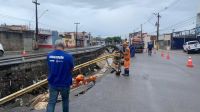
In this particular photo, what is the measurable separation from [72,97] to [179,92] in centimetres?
375

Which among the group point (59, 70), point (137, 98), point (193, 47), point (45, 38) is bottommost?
point (137, 98)

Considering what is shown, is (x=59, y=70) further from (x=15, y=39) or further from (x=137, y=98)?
(x=15, y=39)

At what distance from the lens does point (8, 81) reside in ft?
57.9

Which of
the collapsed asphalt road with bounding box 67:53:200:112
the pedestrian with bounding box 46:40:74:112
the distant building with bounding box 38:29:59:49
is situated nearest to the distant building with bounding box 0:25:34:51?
the distant building with bounding box 38:29:59:49

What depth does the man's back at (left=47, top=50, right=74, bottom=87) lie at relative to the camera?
7.71m

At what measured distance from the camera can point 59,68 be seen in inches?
305

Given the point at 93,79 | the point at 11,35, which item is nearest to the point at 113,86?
the point at 93,79

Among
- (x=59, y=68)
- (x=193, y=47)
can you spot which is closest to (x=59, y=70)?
(x=59, y=68)

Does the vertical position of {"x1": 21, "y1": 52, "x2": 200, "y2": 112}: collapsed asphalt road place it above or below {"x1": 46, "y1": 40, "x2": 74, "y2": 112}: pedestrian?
below

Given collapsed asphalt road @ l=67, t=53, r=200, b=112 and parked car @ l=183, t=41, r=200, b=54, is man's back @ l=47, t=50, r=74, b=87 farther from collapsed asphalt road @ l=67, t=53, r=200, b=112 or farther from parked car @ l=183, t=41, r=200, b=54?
parked car @ l=183, t=41, r=200, b=54

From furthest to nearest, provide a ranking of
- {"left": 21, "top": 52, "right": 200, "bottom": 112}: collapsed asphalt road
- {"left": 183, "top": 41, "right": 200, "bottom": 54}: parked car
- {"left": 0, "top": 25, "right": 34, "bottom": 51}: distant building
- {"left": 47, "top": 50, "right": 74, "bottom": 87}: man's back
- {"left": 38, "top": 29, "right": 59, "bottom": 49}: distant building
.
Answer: {"left": 38, "top": 29, "right": 59, "bottom": 49}: distant building, {"left": 0, "top": 25, "right": 34, "bottom": 51}: distant building, {"left": 183, "top": 41, "right": 200, "bottom": 54}: parked car, {"left": 21, "top": 52, "right": 200, "bottom": 112}: collapsed asphalt road, {"left": 47, "top": 50, "right": 74, "bottom": 87}: man's back

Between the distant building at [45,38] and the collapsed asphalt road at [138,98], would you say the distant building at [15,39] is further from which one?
the collapsed asphalt road at [138,98]

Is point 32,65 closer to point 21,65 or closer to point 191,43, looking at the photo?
point 21,65

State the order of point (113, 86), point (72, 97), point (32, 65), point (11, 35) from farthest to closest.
→ point (11, 35)
point (32, 65)
point (113, 86)
point (72, 97)
